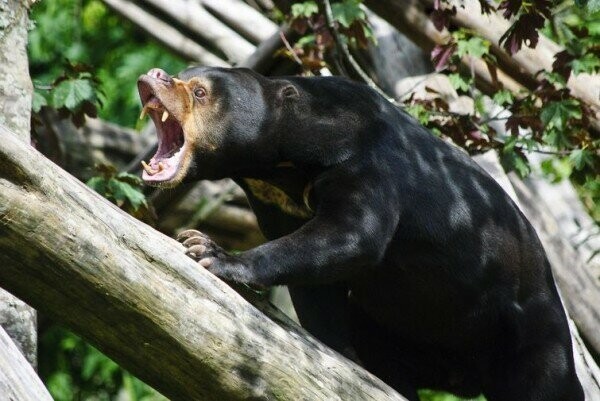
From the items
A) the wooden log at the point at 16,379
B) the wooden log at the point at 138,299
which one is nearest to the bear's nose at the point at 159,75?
the wooden log at the point at 138,299

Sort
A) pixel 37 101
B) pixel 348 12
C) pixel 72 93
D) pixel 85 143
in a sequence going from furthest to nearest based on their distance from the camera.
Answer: pixel 85 143
pixel 348 12
pixel 72 93
pixel 37 101

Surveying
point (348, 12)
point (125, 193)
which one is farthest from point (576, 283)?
point (125, 193)

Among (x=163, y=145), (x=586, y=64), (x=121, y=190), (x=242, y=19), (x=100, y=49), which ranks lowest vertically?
(x=100, y=49)

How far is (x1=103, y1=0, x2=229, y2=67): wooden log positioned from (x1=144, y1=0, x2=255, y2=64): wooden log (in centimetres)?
11

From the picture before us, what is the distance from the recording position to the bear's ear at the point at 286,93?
16.8 ft

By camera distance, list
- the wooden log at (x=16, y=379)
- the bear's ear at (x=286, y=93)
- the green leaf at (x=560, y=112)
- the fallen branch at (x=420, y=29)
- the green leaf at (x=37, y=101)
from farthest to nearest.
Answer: the fallen branch at (x=420, y=29), the green leaf at (x=37, y=101), the green leaf at (x=560, y=112), the bear's ear at (x=286, y=93), the wooden log at (x=16, y=379)

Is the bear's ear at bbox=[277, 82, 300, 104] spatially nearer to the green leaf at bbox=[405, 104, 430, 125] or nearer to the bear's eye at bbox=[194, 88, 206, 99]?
the bear's eye at bbox=[194, 88, 206, 99]

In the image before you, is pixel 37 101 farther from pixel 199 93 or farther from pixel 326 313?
→ pixel 326 313

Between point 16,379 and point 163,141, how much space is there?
5.19 feet

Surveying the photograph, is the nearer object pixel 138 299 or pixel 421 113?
pixel 138 299

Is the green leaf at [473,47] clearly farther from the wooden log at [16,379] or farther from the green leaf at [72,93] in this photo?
the wooden log at [16,379]

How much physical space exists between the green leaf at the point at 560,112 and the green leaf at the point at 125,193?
2.07 metres

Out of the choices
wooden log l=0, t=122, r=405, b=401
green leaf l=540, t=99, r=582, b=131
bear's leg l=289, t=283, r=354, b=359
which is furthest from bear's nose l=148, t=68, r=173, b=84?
green leaf l=540, t=99, r=582, b=131

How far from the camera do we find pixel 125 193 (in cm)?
617
